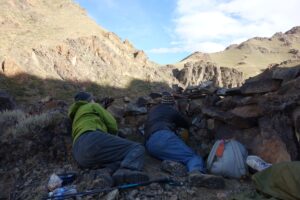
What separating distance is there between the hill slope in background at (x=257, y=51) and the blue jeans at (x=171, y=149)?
2669 inches

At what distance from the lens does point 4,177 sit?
568cm

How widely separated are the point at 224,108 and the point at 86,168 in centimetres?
275

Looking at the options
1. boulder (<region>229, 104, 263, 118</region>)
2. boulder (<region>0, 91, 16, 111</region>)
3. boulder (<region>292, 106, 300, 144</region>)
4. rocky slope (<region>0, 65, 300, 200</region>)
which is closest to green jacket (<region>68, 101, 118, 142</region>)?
rocky slope (<region>0, 65, 300, 200</region>)

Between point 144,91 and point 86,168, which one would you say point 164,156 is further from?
point 144,91

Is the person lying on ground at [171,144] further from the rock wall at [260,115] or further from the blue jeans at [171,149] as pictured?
the rock wall at [260,115]

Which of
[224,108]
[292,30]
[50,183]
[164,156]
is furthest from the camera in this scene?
[292,30]

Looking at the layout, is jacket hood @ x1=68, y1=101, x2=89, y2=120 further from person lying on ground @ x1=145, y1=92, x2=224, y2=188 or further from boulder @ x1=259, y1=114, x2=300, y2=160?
boulder @ x1=259, y1=114, x2=300, y2=160

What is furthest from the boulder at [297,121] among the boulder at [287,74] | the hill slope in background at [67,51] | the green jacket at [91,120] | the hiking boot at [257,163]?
the hill slope in background at [67,51]

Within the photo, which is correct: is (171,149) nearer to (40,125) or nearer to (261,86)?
(261,86)

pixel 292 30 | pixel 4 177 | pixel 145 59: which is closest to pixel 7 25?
pixel 145 59

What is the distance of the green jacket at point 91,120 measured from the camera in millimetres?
5645

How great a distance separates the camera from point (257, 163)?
16.6ft

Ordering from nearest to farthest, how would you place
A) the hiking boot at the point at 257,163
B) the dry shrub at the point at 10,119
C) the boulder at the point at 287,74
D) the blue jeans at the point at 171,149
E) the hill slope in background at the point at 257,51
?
1. the hiking boot at the point at 257,163
2. the blue jeans at the point at 171,149
3. the boulder at the point at 287,74
4. the dry shrub at the point at 10,119
5. the hill slope in background at the point at 257,51

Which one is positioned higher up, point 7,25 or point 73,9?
point 73,9
